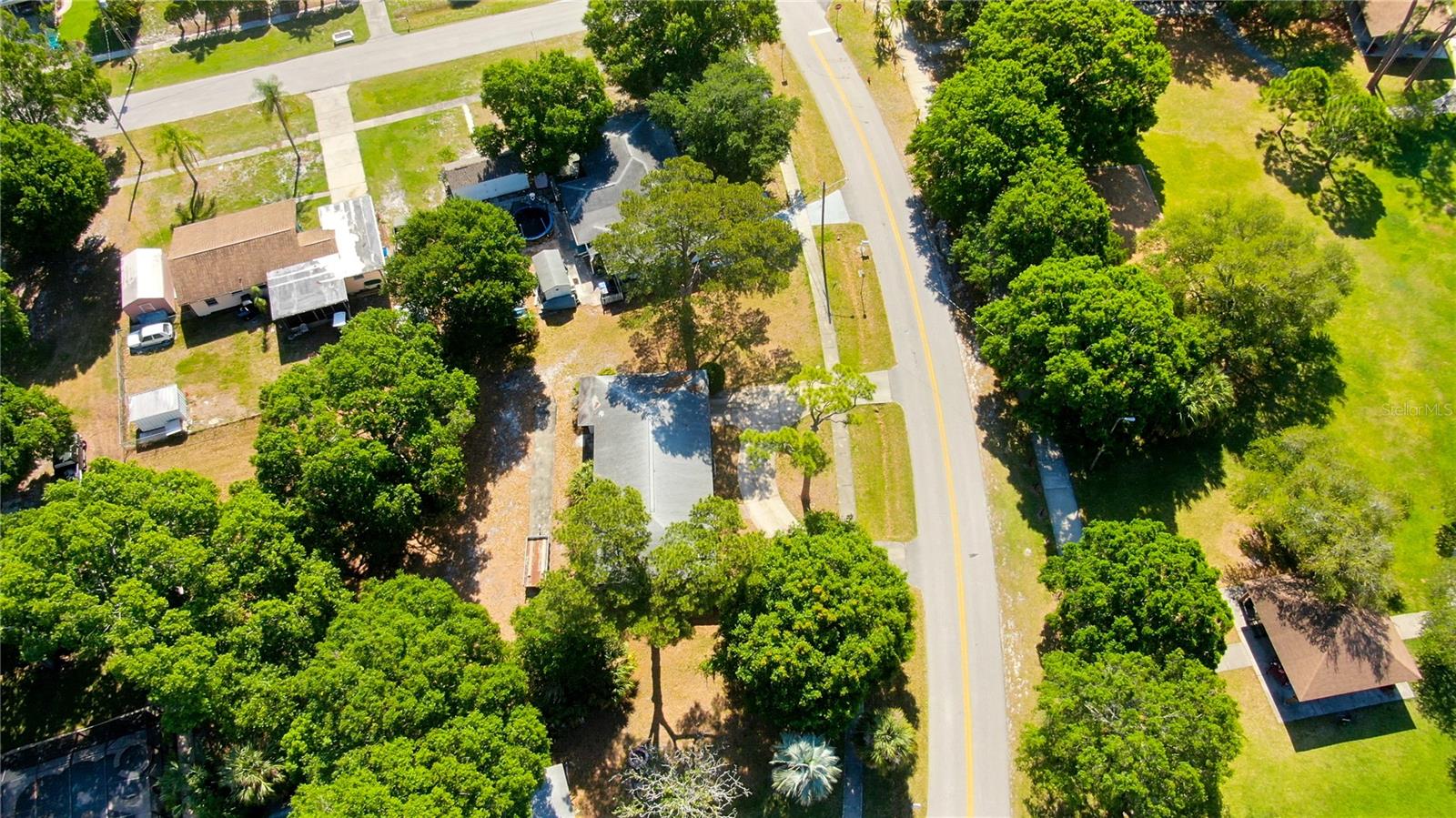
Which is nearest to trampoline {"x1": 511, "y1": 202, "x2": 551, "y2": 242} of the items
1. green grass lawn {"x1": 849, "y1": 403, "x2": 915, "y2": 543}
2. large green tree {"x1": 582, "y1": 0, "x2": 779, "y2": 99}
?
large green tree {"x1": 582, "y1": 0, "x2": 779, "y2": 99}

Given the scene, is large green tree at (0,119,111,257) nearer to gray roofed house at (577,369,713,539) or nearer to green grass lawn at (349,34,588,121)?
green grass lawn at (349,34,588,121)

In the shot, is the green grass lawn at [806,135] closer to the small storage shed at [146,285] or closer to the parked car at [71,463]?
the small storage shed at [146,285]

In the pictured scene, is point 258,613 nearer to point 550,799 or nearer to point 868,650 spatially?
point 550,799

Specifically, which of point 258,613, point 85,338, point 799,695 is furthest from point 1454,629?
point 85,338

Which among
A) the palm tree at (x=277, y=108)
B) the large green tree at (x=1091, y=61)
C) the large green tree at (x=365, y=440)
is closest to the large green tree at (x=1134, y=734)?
the large green tree at (x=365, y=440)

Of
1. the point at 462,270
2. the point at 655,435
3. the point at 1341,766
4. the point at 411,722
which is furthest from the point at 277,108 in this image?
the point at 1341,766

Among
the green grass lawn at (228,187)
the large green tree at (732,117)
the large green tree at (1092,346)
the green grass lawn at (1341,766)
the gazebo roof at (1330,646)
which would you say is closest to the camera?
the green grass lawn at (1341,766)
